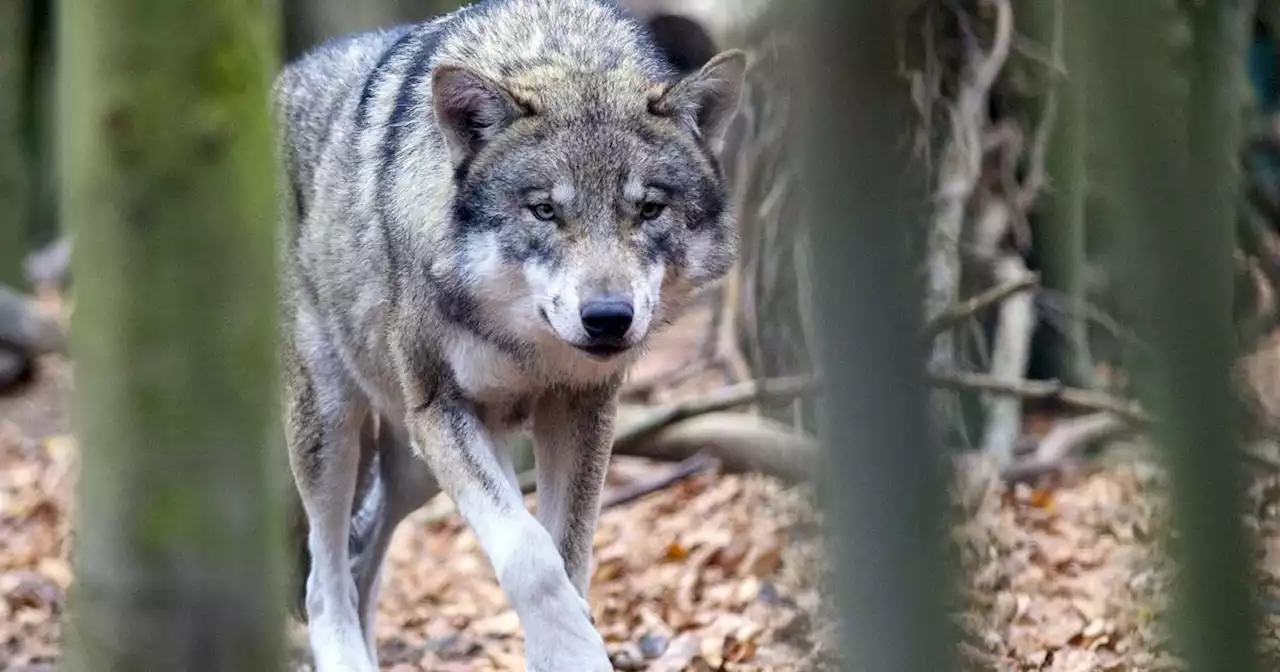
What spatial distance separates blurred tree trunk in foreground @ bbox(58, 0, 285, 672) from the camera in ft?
10.4

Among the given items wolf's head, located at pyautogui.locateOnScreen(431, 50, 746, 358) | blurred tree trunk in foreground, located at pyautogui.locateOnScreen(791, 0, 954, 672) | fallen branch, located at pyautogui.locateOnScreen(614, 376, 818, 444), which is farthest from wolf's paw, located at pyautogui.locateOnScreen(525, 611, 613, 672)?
fallen branch, located at pyautogui.locateOnScreen(614, 376, 818, 444)

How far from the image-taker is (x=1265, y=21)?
8.58 m

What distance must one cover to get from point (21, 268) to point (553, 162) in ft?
41.1

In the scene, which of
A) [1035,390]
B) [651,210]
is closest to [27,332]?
[1035,390]

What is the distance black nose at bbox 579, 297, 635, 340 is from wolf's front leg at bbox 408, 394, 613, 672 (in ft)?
2.10

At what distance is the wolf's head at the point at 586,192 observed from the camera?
4.91 m

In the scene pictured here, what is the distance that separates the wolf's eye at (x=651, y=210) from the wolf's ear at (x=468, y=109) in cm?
54

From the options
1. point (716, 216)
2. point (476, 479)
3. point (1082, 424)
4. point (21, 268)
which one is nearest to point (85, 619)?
point (476, 479)

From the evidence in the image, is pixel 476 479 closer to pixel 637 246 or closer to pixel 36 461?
pixel 637 246

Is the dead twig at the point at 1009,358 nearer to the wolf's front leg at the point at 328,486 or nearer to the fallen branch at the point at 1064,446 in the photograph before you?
the fallen branch at the point at 1064,446

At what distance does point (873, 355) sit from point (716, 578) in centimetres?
578

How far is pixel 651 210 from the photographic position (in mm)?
5117

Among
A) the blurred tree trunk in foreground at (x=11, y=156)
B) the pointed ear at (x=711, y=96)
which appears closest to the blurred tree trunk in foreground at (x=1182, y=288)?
the pointed ear at (x=711, y=96)

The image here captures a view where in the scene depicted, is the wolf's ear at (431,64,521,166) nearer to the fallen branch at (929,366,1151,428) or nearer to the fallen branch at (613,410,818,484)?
the fallen branch at (929,366,1151,428)
